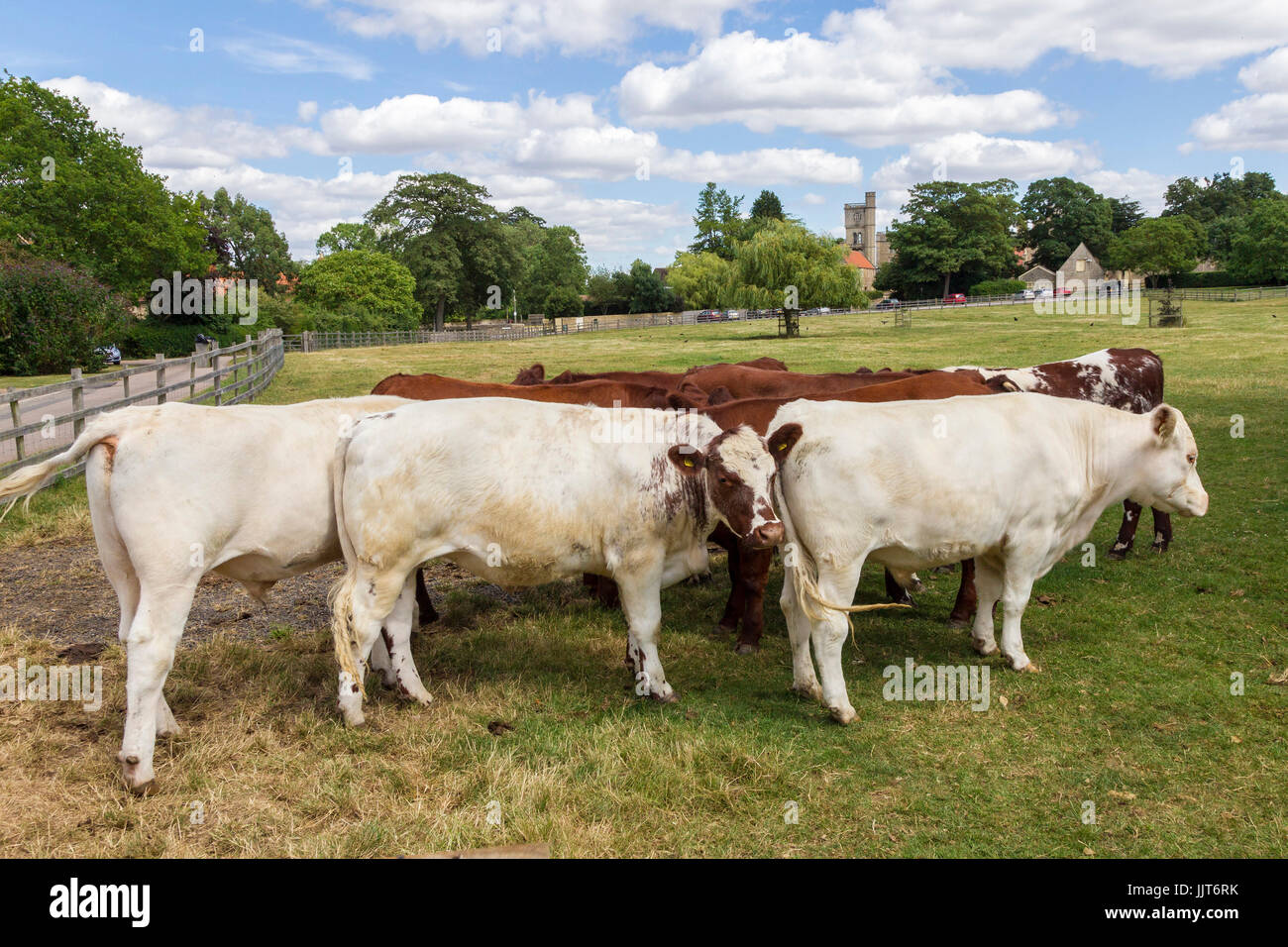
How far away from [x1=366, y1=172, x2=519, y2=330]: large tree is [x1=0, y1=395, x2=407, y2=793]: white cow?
6990cm

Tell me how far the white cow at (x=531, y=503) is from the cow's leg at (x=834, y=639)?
1.93 ft

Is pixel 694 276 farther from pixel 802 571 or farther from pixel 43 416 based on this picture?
pixel 802 571

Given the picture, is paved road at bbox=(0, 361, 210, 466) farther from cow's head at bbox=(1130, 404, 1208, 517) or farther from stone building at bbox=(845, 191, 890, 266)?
stone building at bbox=(845, 191, 890, 266)

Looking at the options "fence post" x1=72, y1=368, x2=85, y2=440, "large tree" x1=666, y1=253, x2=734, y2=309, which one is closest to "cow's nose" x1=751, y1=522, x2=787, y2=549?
"fence post" x1=72, y1=368, x2=85, y2=440

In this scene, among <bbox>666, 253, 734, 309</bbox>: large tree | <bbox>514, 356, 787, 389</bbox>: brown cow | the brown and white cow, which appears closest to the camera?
the brown and white cow

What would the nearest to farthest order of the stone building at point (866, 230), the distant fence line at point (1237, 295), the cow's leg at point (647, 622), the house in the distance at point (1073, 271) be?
1. the cow's leg at point (647, 622)
2. the distant fence line at point (1237, 295)
3. the house in the distance at point (1073, 271)
4. the stone building at point (866, 230)

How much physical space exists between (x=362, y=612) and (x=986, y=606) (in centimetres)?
442

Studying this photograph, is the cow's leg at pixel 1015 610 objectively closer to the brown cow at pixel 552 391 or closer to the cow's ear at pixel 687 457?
the cow's ear at pixel 687 457

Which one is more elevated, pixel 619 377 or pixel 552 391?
pixel 619 377

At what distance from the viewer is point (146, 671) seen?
486 cm

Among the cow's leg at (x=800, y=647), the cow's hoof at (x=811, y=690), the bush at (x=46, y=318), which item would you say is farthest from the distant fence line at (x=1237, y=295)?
the cow's hoof at (x=811, y=690)

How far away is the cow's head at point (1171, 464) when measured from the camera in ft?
22.8

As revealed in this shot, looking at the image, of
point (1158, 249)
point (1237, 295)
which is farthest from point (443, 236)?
point (1158, 249)

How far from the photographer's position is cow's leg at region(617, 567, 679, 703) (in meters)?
5.95
